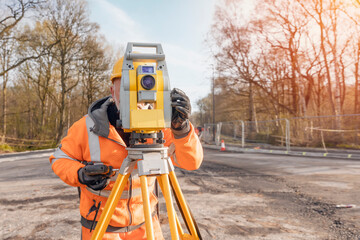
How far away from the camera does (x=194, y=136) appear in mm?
1684

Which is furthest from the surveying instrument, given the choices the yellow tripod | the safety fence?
the safety fence

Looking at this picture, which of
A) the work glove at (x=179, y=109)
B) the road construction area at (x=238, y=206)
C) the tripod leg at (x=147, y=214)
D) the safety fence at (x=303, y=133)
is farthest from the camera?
the safety fence at (x=303, y=133)

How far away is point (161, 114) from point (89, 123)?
634 mm

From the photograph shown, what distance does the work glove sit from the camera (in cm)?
136

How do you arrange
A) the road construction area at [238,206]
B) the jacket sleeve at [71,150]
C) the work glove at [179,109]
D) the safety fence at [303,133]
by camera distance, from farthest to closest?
the safety fence at [303,133], the road construction area at [238,206], the jacket sleeve at [71,150], the work glove at [179,109]

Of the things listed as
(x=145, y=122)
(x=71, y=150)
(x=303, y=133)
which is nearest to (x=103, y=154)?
(x=71, y=150)

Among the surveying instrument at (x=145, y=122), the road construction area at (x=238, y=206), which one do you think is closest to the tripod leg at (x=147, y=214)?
the surveying instrument at (x=145, y=122)

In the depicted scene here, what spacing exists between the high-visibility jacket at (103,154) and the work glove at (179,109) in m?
0.13

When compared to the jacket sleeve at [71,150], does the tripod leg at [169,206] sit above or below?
below

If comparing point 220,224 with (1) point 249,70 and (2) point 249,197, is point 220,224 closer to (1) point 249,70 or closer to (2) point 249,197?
(2) point 249,197

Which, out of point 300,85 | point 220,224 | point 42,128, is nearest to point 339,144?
point 300,85

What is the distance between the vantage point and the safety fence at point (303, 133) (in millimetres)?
13406

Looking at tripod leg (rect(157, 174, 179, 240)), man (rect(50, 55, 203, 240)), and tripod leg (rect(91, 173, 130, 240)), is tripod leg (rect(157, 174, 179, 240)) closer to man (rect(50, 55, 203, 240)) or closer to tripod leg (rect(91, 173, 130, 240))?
tripod leg (rect(91, 173, 130, 240))

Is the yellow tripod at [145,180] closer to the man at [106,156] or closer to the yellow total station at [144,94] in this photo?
the yellow total station at [144,94]
